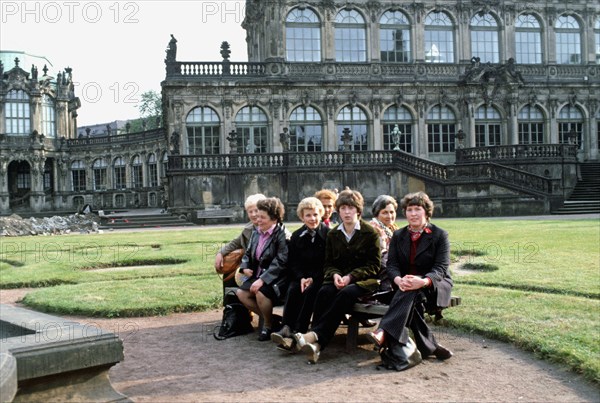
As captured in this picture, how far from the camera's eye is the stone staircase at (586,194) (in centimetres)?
3175

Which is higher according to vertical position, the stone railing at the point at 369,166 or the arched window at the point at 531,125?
the arched window at the point at 531,125

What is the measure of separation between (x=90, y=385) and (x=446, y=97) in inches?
1488

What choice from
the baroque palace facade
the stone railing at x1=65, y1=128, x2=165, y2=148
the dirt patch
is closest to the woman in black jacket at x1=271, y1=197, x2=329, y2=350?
the dirt patch

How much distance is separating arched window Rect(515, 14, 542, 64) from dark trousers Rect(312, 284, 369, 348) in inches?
1547

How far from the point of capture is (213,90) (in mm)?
38188

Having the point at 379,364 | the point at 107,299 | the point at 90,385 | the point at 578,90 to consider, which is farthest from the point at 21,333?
the point at 578,90

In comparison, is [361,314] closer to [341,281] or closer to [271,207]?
[341,281]

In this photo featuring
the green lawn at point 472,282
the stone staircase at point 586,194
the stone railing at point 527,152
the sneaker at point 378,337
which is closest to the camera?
the sneaker at point 378,337

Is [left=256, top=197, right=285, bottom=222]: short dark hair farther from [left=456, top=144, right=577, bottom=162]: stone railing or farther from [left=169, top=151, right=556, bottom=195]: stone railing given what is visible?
[left=456, top=144, right=577, bottom=162]: stone railing

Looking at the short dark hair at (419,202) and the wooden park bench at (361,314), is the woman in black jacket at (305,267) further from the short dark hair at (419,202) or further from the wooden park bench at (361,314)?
the short dark hair at (419,202)

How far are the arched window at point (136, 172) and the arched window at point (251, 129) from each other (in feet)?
56.5

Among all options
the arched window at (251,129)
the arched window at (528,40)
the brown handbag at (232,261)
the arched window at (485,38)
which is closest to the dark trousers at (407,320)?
the brown handbag at (232,261)

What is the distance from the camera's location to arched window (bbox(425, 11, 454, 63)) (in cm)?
4184

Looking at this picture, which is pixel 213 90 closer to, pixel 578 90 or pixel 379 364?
pixel 578 90
